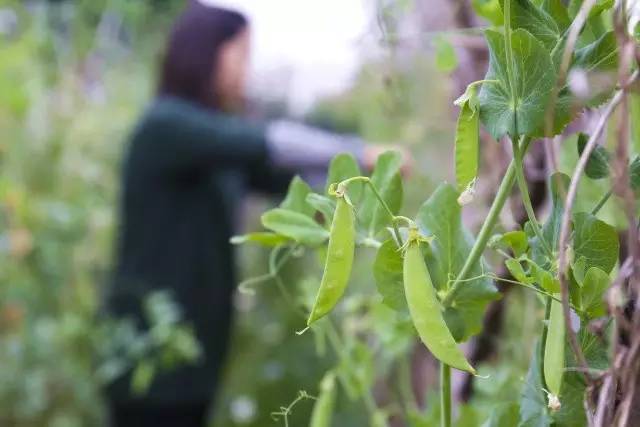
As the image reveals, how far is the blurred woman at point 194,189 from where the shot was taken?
1.68 m

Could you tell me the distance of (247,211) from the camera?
2689 mm

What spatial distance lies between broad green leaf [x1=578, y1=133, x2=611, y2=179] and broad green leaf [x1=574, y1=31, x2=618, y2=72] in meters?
0.04

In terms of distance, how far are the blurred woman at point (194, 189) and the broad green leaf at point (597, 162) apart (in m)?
1.29

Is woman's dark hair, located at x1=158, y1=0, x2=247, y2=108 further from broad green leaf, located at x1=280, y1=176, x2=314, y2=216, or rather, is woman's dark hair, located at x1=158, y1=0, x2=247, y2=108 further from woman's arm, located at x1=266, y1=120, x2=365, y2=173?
broad green leaf, located at x1=280, y1=176, x2=314, y2=216

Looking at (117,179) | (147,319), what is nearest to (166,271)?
(147,319)

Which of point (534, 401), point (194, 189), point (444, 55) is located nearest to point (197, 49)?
point (194, 189)

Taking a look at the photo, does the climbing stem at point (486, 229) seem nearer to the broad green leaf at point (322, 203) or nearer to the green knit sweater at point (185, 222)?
the broad green leaf at point (322, 203)

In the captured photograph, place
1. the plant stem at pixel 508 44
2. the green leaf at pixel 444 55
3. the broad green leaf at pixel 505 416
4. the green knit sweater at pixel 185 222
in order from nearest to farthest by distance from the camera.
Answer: the plant stem at pixel 508 44 < the broad green leaf at pixel 505 416 < the green leaf at pixel 444 55 < the green knit sweater at pixel 185 222

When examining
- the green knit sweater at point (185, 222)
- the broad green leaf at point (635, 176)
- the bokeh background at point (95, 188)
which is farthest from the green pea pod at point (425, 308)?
the green knit sweater at point (185, 222)

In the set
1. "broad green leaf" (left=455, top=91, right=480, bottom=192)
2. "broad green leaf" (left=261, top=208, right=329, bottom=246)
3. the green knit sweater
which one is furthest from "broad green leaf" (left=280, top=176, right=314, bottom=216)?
the green knit sweater

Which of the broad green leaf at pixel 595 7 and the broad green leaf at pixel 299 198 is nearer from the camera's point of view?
the broad green leaf at pixel 595 7

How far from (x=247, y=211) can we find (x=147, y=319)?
3.13 ft

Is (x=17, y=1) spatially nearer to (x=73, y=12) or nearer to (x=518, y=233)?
(x=73, y=12)

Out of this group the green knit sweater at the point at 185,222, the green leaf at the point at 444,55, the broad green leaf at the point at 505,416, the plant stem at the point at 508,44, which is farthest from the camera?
the green knit sweater at the point at 185,222
